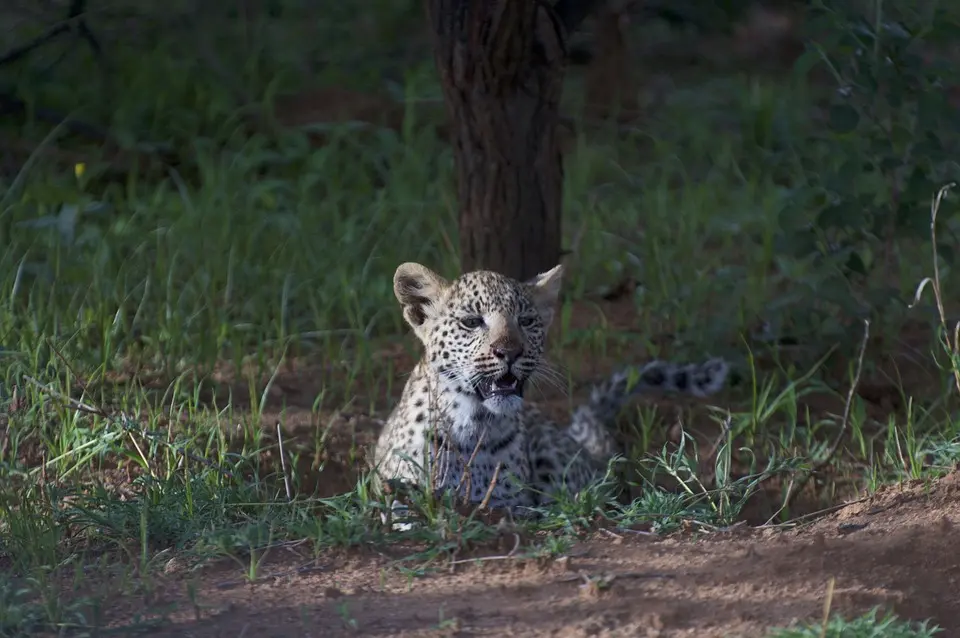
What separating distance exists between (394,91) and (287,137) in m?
0.98

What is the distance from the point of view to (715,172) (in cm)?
870

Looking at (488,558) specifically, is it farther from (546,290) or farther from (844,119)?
(844,119)

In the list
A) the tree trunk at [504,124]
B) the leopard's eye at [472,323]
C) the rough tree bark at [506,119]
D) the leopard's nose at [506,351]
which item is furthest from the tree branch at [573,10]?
the leopard's nose at [506,351]

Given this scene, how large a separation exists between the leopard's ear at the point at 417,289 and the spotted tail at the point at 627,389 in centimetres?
94

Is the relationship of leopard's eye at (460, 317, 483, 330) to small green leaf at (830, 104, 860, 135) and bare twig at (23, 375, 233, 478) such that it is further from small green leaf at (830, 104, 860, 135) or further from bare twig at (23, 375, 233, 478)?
small green leaf at (830, 104, 860, 135)

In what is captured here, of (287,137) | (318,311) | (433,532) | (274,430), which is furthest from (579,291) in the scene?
(433,532)

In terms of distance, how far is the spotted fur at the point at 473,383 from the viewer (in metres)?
4.90

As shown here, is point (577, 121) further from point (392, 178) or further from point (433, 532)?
point (433, 532)

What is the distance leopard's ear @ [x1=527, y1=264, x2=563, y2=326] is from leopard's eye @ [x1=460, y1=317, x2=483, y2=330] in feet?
1.08

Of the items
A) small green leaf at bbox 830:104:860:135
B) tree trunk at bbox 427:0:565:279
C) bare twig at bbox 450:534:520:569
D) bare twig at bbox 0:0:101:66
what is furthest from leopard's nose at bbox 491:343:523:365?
bare twig at bbox 0:0:101:66

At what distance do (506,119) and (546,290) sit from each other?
102 centimetres

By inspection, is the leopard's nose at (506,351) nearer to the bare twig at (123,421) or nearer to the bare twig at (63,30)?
the bare twig at (123,421)

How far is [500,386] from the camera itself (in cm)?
492

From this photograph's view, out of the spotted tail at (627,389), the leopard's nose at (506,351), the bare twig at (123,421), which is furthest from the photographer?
the spotted tail at (627,389)
